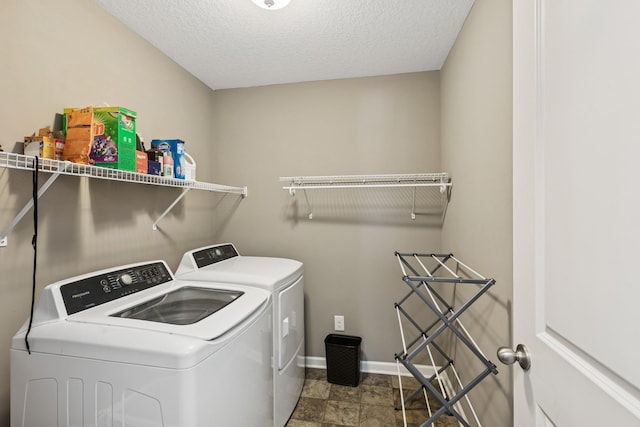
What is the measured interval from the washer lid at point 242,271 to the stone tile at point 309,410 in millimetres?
908

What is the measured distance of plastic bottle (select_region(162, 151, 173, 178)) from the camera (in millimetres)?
1657

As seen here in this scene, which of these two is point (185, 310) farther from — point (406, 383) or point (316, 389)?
point (406, 383)

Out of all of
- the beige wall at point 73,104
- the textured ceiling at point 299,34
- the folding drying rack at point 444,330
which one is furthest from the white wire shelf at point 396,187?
the beige wall at point 73,104

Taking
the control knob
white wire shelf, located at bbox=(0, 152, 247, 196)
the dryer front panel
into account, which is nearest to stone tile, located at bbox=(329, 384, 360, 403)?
the dryer front panel

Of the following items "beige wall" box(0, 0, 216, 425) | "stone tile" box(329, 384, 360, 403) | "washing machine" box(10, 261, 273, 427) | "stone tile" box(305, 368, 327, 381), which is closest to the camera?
"washing machine" box(10, 261, 273, 427)

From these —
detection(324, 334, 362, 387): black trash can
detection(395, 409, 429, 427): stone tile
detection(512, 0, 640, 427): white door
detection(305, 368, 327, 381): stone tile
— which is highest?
detection(512, 0, 640, 427): white door

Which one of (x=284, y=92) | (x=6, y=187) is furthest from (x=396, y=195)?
(x=6, y=187)

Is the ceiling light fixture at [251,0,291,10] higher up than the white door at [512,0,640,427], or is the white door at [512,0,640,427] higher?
the ceiling light fixture at [251,0,291,10]

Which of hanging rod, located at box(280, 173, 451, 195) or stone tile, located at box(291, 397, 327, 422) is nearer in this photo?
stone tile, located at box(291, 397, 327, 422)

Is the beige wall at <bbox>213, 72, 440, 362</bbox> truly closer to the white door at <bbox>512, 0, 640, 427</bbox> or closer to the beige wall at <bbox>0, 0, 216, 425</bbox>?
the beige wall at <bbox>0, 0, 216, 425</bbox>

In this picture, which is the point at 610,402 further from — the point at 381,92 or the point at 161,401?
the point at 381,92

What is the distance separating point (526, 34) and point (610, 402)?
2.82ft

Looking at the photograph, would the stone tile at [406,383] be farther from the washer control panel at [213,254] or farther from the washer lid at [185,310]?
the washer control panel at [213,254]

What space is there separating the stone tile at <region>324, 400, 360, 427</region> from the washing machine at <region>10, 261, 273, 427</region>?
2.68 ft
